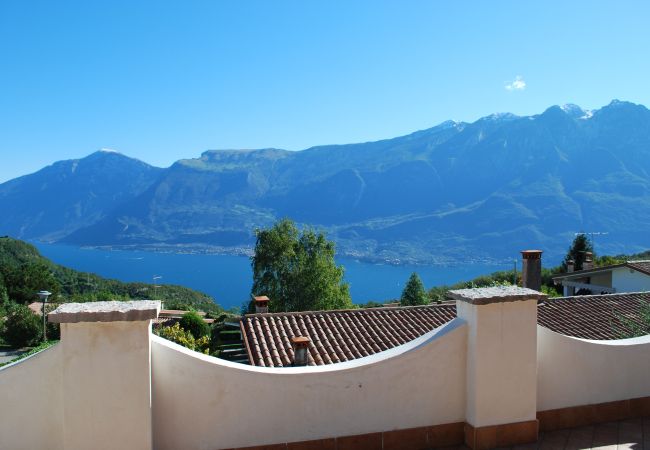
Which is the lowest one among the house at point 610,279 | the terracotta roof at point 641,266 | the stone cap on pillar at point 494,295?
the house at point 610,279

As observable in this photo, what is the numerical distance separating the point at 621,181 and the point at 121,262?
166997 mm

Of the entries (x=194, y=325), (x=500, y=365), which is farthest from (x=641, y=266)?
(x=500, y=365)

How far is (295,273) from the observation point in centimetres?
3422

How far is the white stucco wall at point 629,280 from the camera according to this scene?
1945 cm

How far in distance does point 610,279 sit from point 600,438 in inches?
837

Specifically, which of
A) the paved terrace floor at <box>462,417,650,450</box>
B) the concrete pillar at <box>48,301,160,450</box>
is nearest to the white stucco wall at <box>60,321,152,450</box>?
the concrete pillar at <box>48,301,160,450</box>

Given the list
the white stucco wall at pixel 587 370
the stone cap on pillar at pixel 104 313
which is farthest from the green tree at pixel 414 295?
the stone cap on pillar at pixel 104 313

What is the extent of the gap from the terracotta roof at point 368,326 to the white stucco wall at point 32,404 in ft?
24.4

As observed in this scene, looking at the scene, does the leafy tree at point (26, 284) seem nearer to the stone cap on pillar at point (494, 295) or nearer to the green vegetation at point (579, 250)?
the green vegetation at point (579, 250)

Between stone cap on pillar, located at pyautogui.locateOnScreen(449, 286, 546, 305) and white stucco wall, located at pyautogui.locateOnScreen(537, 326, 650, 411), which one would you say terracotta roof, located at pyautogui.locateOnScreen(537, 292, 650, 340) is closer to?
white stucco wall, located at pyautogui.locateOnScreen(537, 326, 650, 411)

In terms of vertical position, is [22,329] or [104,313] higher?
[104,313]

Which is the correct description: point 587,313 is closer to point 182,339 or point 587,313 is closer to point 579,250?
point 182,339

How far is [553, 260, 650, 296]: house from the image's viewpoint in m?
19.7

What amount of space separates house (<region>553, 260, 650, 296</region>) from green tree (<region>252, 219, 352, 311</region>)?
548 inches
